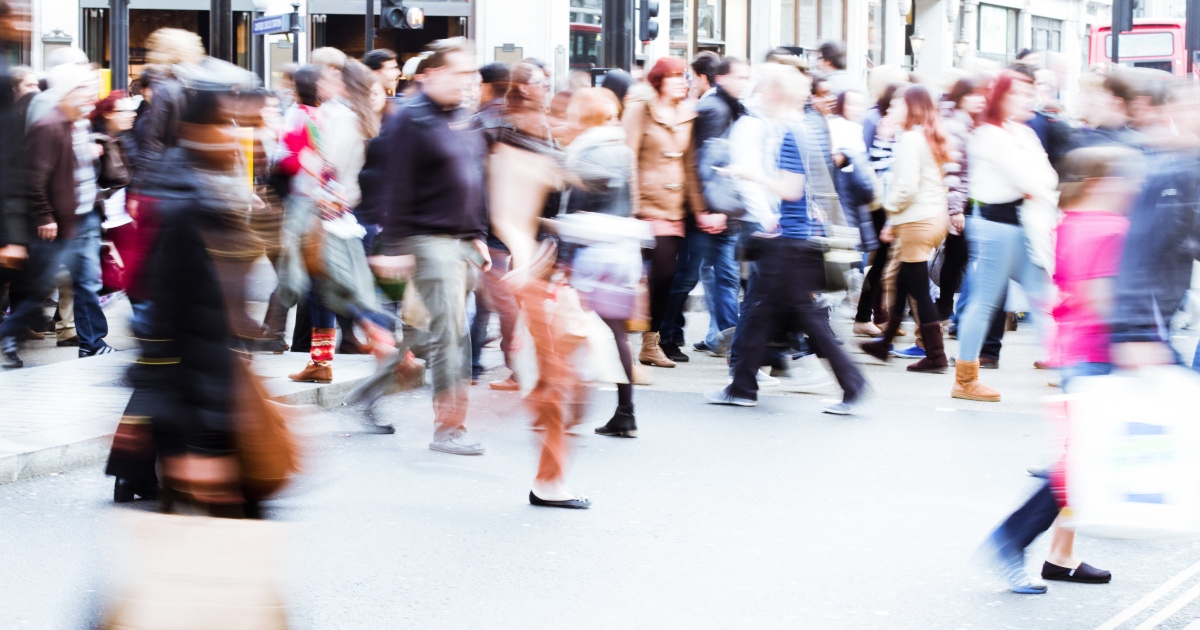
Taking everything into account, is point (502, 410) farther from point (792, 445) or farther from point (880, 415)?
point (880, 415)

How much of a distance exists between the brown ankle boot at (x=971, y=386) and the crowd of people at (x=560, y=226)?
2cm

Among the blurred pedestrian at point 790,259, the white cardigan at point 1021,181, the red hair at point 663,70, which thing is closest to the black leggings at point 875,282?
the red hair at point 663,70

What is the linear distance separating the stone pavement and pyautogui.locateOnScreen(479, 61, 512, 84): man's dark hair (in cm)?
186

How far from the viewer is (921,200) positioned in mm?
9992

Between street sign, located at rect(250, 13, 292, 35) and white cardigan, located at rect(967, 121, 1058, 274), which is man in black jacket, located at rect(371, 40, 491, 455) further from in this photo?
street sign, located at rect(250, 13, 292, 35)

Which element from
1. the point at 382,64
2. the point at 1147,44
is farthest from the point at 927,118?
the point at 1147,44

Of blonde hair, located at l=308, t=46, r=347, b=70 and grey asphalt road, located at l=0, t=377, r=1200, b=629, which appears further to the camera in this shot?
blonde hair, located at l=308, t=46, r=347, b=70

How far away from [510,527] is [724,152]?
13.7 feet

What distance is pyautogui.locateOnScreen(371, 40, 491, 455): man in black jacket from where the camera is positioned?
677 cm

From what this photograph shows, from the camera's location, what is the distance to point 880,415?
8.48m

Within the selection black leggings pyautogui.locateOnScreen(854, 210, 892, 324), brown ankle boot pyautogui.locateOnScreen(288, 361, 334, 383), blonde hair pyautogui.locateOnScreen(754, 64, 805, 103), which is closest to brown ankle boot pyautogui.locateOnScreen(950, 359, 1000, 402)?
blonde hair pyautogui.locateOnScreen(754, 64, 805, 103)

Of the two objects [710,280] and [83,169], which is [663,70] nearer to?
[710,280]

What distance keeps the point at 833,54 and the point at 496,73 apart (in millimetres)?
4225

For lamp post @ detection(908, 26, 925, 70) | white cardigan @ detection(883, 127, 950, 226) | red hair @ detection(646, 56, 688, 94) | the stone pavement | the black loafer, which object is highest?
lamp post @ detection(908, 26, 925, 70)
